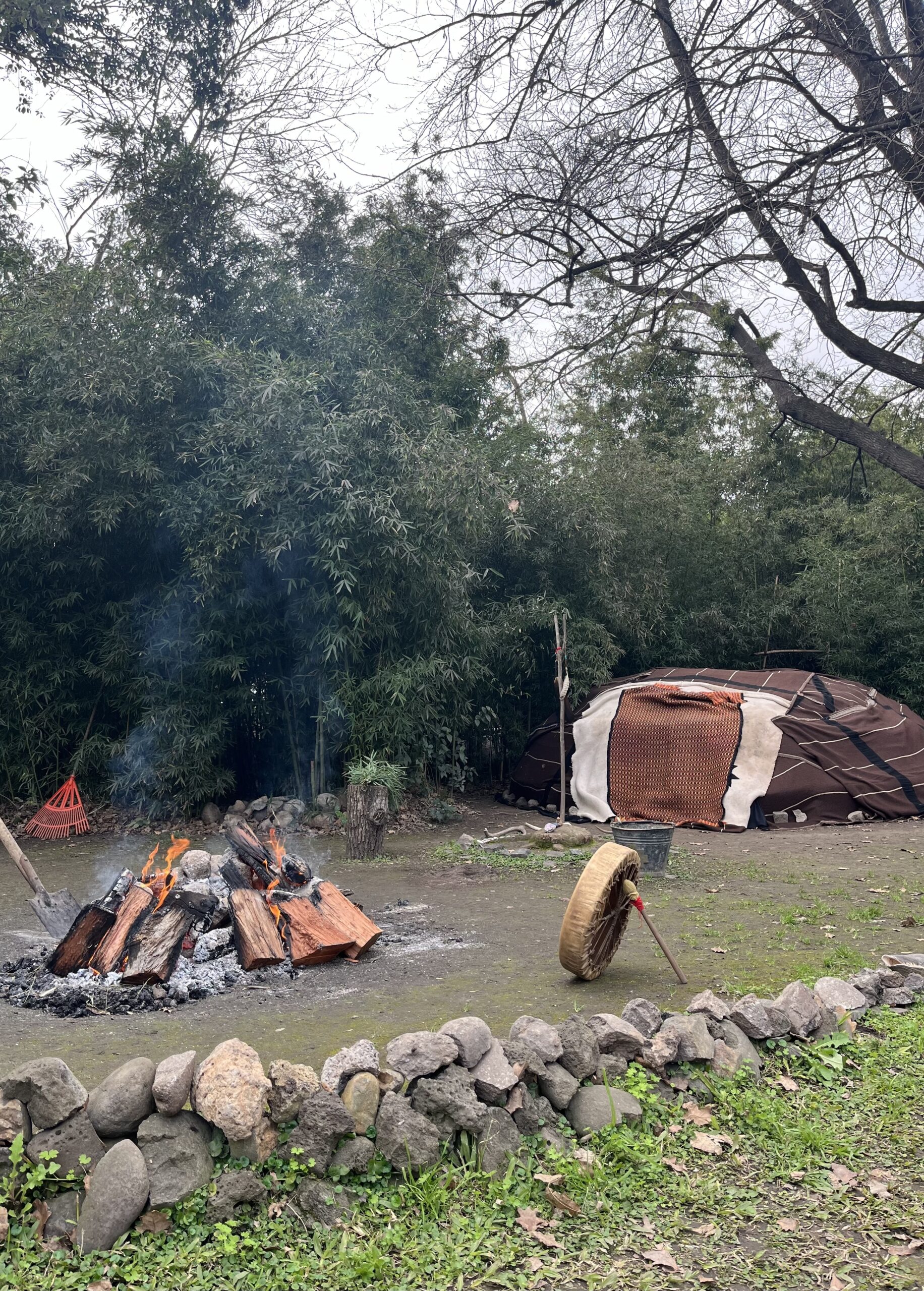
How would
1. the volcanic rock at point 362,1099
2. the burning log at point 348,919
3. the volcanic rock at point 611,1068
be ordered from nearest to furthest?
the volcanic rock at point 362,1099, the volcanic rock at point 611,1068, the burning log at point 348,919

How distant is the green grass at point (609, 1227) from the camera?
2.07 meters

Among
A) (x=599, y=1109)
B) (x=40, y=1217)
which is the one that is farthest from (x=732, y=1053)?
(x=40, y=1217)

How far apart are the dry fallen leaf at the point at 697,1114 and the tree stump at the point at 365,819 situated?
A: 4275 mm

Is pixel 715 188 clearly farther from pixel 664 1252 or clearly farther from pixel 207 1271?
pixel 207 1271

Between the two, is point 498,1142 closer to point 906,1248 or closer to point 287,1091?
point 287,1091

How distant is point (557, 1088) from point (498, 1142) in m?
0.25

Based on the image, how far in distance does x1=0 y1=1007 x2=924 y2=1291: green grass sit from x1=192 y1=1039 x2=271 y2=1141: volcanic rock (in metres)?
0.13

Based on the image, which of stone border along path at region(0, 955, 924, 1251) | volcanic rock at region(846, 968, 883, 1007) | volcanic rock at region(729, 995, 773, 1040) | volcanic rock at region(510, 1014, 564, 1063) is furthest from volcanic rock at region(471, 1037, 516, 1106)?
volcanic rock at region(846, 968, 883, 1007)

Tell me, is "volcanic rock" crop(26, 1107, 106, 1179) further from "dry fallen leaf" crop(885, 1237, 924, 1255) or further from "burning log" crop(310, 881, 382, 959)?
"burning log" crop(310, 881, 382, 959)

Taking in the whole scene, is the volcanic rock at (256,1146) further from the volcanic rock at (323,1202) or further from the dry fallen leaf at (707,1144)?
the dry fallen leaf at (707,1144)

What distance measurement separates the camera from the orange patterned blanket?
8500 millimetres

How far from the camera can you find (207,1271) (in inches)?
81.6

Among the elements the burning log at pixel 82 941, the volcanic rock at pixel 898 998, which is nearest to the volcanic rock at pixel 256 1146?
the burning log at pixel 82 941

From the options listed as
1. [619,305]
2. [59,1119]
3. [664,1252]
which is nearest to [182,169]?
[619,305]
